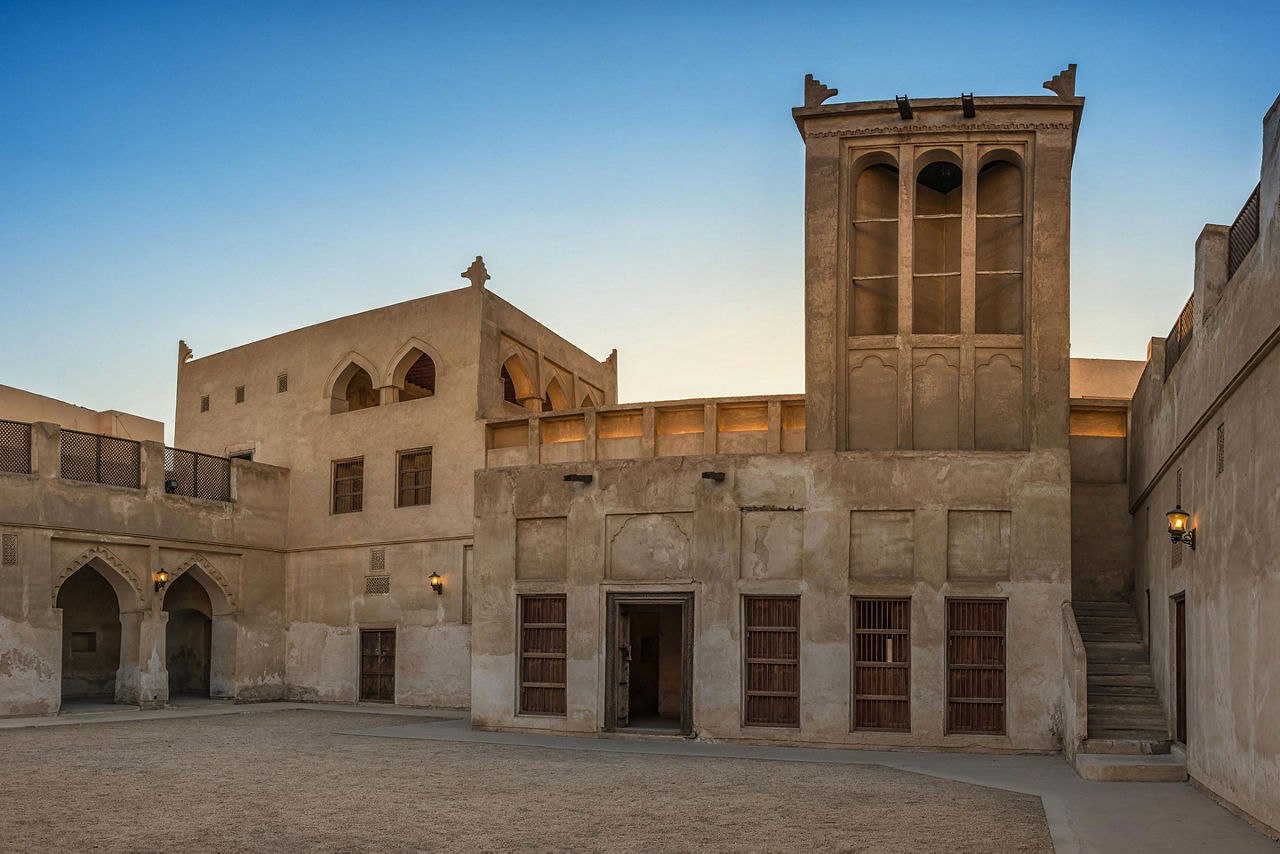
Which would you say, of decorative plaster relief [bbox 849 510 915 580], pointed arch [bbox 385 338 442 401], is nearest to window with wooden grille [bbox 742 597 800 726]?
decorative plaster relief [bbox 849 510 915 580]

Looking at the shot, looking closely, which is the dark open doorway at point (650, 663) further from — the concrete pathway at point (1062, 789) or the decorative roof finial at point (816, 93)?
the decorative roof finial at point (816, 93)

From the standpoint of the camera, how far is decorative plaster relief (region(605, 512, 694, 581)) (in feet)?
53.5

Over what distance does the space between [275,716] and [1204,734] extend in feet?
53.0

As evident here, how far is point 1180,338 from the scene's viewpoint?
12.6 meters

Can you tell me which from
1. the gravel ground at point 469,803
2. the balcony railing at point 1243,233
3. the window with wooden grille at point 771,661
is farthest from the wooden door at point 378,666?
the balcony railing at point 1243,233

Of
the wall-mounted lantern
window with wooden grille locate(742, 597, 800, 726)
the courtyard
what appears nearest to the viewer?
the courtyard

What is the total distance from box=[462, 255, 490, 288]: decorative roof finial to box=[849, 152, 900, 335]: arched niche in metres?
9.45

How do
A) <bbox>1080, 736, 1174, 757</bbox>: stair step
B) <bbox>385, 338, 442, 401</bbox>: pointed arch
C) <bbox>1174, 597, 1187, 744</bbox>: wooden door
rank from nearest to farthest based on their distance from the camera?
<bbox>1174, 597, 1187, 744</bbox>: wooden door < <bbox>1080, 736, 1174, 757</bbox>: stair step < <bbox>385, 338, 442, 401</bbox>: pointed arch

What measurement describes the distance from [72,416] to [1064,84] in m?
25.4

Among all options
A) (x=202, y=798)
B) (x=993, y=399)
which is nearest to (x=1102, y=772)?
(x=993, y=399)

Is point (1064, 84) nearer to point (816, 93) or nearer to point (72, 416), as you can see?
point (816, 93)

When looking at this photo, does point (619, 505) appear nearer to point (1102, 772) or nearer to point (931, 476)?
point (931, 476)

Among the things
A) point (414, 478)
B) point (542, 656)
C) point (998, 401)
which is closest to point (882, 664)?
point (998, 401)

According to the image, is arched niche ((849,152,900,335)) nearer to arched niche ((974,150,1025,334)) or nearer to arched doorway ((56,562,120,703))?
arched niche ((974,150,1025,334))
